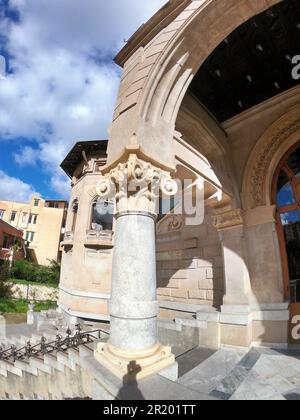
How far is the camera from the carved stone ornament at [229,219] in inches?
203

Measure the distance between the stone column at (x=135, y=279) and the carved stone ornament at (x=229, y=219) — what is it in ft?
9.22

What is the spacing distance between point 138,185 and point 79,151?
1517 cm

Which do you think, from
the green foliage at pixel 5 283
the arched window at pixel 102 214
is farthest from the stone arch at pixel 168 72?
the green foliage at pixel 5 283

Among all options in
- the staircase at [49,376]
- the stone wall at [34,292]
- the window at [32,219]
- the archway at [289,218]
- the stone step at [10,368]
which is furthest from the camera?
the window at [32,219]

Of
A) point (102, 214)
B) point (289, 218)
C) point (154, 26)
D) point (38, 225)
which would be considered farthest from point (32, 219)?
point (289, 218)

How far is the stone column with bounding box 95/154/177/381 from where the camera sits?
235 centimetres

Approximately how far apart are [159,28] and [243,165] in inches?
128

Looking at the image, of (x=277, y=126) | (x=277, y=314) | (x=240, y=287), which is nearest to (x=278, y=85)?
(x=277, y=126)

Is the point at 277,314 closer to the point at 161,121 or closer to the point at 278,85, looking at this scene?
the point at 161,121

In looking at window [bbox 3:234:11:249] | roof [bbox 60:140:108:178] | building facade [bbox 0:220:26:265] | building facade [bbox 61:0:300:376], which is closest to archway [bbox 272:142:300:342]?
building facade [bbox 61:0:300:376]

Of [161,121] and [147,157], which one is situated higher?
[161,121]

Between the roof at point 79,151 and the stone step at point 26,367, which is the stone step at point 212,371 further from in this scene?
the roof at point 79,151

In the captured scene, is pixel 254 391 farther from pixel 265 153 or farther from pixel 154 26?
pixel 154 26

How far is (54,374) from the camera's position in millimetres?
4539
